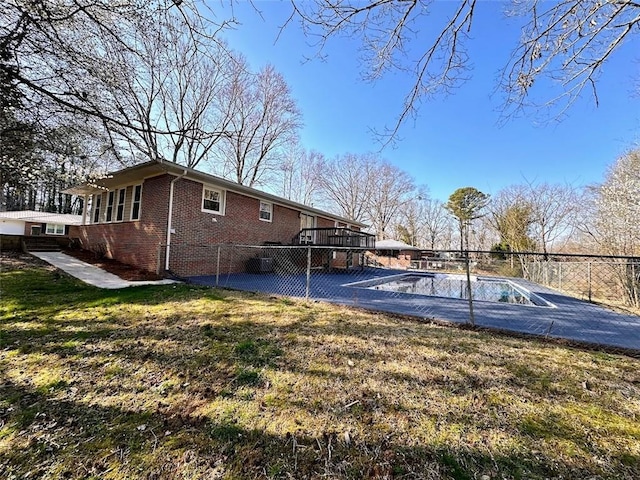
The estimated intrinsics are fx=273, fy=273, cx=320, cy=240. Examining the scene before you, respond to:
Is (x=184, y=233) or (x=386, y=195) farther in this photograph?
(x=386, y=195)

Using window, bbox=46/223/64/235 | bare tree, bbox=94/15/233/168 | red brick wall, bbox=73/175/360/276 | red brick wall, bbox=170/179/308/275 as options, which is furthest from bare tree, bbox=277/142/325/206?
window, bbox=46/223/64/235

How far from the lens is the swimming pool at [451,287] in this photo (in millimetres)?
8211

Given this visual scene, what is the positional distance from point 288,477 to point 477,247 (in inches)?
1289

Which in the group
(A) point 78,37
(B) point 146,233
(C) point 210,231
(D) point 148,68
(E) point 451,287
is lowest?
(E) point 451,287

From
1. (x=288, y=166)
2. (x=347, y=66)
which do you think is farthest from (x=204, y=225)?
(x=288, y=166)

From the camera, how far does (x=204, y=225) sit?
30.5ft

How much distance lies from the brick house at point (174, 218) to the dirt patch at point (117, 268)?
0.78 ft

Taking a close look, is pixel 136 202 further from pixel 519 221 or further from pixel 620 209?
pixel 519 221

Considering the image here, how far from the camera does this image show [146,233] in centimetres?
875

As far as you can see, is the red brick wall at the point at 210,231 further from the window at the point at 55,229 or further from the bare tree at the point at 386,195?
the window at the point at 55,229

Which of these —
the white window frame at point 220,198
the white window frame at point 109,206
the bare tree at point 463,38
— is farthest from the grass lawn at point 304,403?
the white window frame at point 109,206

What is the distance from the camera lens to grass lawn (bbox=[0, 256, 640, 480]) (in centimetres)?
164

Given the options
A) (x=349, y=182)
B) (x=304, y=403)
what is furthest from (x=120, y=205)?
(x=349, y=182)

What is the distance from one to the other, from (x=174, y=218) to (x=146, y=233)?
122cm
